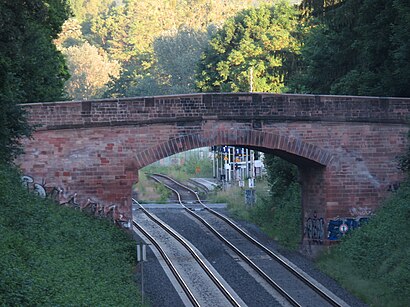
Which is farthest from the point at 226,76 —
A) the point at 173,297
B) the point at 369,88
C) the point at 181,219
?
the point at 173,297

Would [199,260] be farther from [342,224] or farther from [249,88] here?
[249,88]

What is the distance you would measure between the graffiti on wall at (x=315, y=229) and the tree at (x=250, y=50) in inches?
872

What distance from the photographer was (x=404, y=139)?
29.1 m

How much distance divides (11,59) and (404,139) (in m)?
12.7

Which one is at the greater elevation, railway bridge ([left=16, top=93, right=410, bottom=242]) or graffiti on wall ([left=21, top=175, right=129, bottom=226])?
railway bridge ([left=16, top=93, right=410, bottom=242])

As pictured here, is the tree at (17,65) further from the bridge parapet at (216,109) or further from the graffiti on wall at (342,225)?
the graffiti on wall at (342,225)

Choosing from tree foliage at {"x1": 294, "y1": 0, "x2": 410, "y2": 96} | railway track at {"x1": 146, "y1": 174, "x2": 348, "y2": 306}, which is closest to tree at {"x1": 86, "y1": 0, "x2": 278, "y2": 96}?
railway track at {"x1": 146, "y1": 174, "x2": 348, "y2": 306}

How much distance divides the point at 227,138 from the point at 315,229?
4205 mm

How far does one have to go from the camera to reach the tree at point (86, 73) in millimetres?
96438

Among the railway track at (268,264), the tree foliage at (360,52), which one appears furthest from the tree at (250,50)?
the tree foliage at (360,52)

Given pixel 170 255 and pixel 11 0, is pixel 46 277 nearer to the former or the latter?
pixel 11 0

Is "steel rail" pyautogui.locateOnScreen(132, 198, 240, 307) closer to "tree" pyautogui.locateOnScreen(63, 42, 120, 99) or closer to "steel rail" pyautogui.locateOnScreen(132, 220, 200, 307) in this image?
"steel rail" pyautogui.locateOnScreen(132, 220, 200, 307)

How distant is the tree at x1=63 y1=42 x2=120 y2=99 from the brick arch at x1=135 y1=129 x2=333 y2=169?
6808 cm

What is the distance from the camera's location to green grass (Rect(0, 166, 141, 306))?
1458 centimetres
